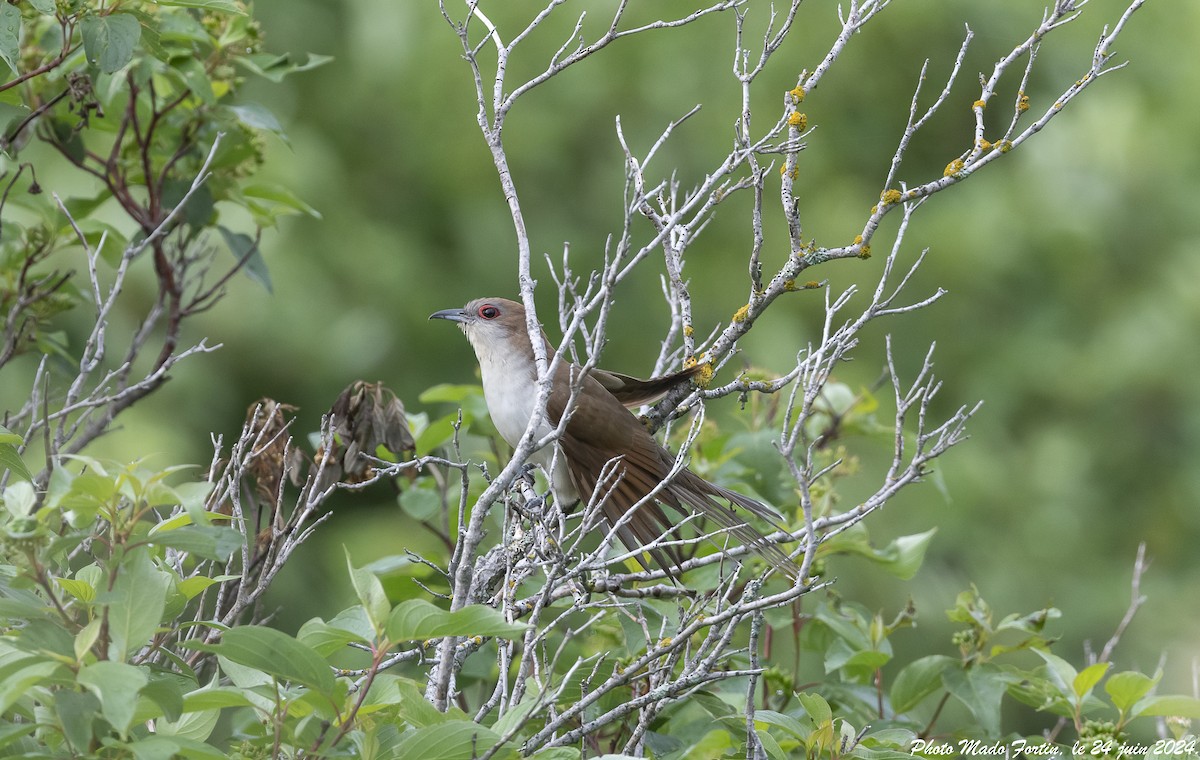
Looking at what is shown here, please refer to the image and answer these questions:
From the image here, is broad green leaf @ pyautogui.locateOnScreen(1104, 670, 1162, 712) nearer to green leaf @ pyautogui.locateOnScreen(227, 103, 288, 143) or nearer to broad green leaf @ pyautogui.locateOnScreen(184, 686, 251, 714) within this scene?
broad green leaf @ pyautogui.locateOnScreen(184, 686, 251, 714)

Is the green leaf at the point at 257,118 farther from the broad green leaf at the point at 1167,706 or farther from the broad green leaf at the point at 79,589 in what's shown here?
the broad green leaf at the point at 1167,706

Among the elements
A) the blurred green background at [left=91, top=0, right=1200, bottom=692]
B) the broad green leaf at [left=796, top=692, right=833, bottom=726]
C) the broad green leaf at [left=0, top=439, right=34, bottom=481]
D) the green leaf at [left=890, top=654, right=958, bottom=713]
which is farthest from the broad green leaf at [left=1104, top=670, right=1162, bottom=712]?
the blurred green background at [left=91, top=0, right=1200, bottom=692]

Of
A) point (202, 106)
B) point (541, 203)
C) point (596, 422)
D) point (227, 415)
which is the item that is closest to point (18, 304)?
point (202, 106)

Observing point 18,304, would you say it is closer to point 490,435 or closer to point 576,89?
point 490,435

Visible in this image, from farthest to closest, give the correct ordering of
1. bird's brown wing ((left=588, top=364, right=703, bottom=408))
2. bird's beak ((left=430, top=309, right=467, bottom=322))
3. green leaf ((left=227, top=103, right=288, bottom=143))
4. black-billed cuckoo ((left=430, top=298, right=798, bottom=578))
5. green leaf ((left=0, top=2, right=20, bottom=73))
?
bird's beak ((left=430, top=309, right=467, bottom=322)) → green leaf ((left=227, top=103, right=288, bottom=143)) → black-billed cuckoo ((left=430, top=298, right=798, bottom=578)) → bird's brown wing ((left=588, top=364, right=703, bottom=408)) → green leaf ((left=0, top=2, right=20, bottom=73))

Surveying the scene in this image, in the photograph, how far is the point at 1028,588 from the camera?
816cm

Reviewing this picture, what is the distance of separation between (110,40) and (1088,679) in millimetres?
2365

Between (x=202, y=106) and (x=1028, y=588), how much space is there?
21.9 ft

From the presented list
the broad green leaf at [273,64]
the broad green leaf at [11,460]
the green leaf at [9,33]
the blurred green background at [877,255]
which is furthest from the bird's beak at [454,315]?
the blurred green background at [877,255]

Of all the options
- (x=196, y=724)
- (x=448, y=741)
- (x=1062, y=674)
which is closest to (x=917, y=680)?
(x=1062, y=674)

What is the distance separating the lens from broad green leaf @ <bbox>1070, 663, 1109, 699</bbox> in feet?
8.01

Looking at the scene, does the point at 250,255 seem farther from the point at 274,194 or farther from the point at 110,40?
the point at 110,40

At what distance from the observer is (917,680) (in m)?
2.67

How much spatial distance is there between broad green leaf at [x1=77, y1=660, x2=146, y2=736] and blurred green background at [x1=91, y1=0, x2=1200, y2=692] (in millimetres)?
6368
